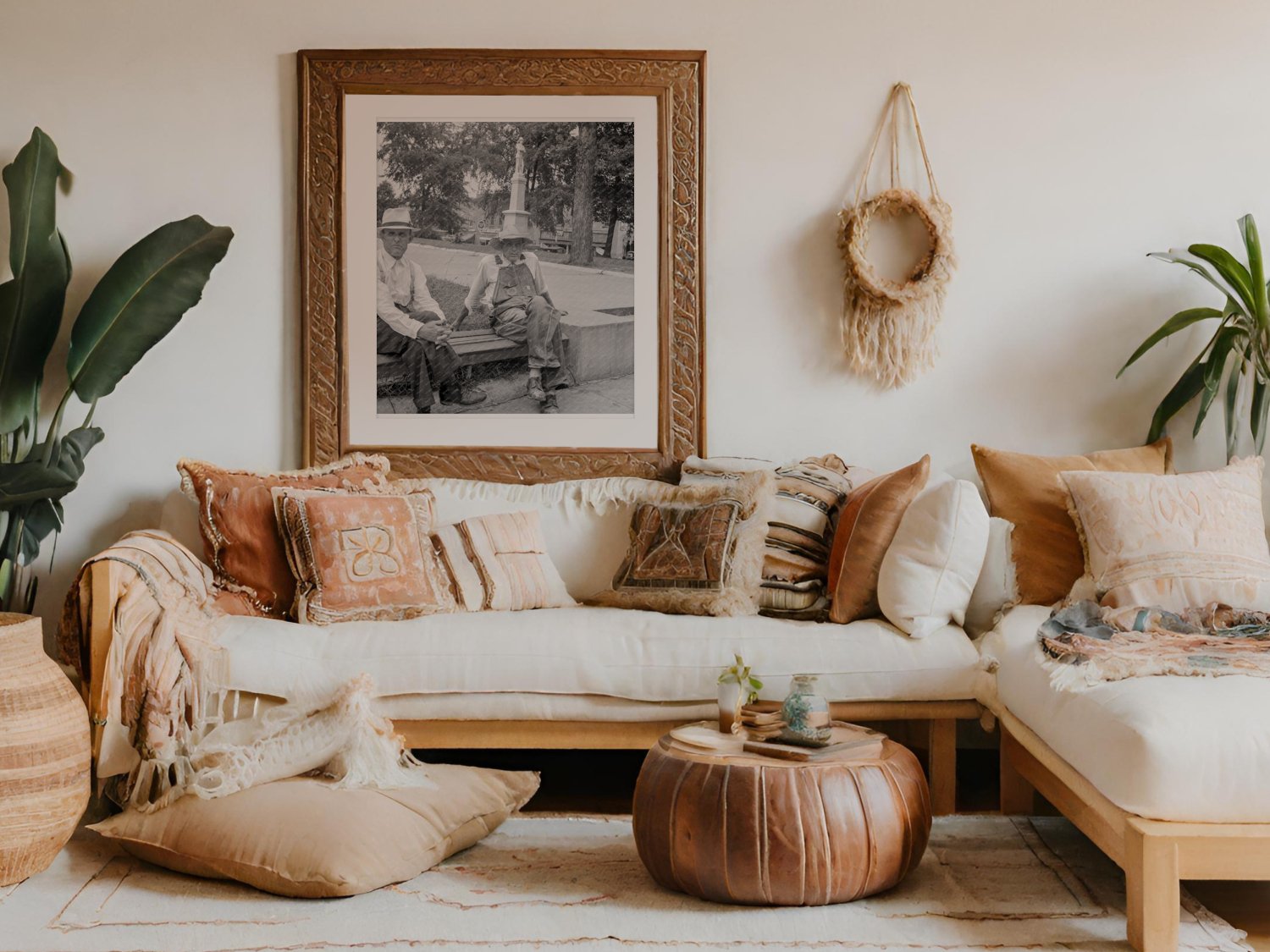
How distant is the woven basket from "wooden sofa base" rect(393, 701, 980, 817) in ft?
2.43

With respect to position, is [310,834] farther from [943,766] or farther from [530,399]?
[530,399]

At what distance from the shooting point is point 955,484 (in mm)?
3051

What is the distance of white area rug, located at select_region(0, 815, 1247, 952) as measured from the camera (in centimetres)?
211

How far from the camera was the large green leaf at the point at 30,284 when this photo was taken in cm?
343

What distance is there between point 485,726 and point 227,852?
735 millimetres

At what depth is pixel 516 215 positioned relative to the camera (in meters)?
3.75

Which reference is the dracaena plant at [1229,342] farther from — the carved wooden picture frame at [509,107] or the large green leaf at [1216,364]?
the carved wooden picture frame at [509,107]

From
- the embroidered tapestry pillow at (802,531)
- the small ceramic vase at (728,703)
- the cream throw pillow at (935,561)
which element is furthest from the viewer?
the embroidered tapestry pillow at (802,531)

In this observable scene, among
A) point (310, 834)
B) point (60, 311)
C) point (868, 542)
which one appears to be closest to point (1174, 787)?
point (868, 542)

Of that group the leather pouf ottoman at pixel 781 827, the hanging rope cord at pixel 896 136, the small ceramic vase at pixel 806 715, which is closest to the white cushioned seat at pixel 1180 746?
the leather pouf ottoman at pixel 781 827

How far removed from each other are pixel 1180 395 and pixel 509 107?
7.54 ft

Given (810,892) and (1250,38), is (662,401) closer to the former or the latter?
(810,892)

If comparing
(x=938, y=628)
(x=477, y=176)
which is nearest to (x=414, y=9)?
(x=477, y=176)

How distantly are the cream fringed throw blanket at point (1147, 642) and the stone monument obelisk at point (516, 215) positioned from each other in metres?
2.01
